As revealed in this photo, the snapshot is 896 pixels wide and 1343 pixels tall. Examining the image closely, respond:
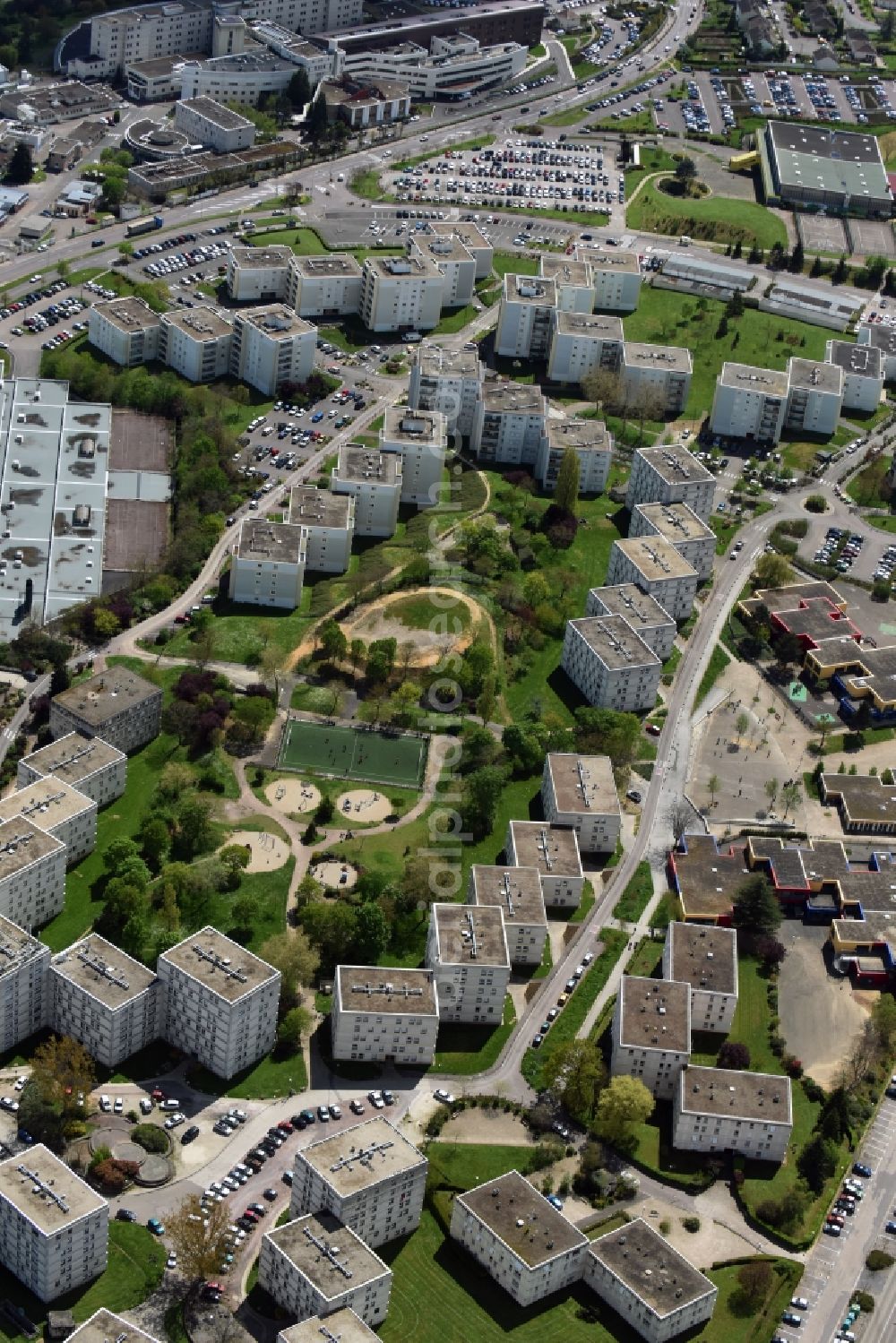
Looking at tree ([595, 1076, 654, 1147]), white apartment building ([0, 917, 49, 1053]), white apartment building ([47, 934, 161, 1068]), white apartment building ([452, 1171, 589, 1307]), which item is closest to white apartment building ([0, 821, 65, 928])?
white apartment building ([0, 917, 49, 1053])

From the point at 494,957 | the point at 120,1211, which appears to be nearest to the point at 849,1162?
the point at 494,957

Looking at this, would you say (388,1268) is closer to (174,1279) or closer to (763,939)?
(174,1279)

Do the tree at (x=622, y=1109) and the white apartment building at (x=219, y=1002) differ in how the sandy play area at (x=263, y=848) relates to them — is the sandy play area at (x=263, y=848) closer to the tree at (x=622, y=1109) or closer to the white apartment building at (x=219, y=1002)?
the white apartment building at (x=219, y=1002)

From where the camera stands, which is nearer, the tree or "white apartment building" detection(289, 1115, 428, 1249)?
"white apartment building" detection(289, 1115, 428, 1249)

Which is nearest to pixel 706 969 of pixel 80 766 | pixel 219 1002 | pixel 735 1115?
pixel 735 1115

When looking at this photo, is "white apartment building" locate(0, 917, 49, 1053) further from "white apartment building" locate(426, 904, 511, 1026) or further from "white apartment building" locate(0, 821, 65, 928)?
"white apartment building" locate(426, 904, 511, 1026)

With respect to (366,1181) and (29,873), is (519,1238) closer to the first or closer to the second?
(366,1181)

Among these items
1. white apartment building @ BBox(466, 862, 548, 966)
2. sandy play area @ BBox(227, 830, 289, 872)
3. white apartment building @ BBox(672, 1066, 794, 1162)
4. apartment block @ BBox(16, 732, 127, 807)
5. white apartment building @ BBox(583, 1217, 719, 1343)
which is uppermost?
apartment block @ BBox(16, 732, 127, 807)

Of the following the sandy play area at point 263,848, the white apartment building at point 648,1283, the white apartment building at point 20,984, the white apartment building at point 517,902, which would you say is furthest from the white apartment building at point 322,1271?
the sandy play area at point 263,848
